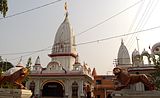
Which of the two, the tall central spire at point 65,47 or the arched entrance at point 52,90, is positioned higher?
the tall central spire at point 65,47

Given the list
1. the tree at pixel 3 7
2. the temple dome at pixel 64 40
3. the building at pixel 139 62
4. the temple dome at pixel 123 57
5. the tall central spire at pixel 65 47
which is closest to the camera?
the tree at pixel 3 7

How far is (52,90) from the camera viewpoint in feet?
103

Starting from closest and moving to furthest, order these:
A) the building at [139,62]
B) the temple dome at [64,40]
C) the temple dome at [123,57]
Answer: the building at [139,62] < the temple dome at [64,40] < the temple dome at [123,57]

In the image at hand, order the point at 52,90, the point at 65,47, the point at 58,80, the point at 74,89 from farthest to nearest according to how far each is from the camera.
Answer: the point at 65,47 < the point at 52,90 < the point at 58,80 < the point at 74,89

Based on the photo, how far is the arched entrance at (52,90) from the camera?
30947mm

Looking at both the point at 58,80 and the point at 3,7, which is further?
the point at 58,80

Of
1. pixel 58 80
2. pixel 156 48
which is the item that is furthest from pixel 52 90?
pixel 156 48

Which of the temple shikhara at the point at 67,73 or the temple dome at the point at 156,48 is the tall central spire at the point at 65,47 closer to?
the temple shikhara at the point at 67,73

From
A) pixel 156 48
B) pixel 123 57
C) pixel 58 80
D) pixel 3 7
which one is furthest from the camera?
pixel 123 57

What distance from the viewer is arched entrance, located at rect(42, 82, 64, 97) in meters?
30.9

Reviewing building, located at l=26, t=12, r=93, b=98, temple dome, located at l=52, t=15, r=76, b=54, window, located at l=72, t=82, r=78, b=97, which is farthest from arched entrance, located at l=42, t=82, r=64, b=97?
temple dome, located at l=52, t=15, r=76, b=54

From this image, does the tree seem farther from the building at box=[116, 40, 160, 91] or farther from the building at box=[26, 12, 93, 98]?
the building at box=[26, 12, 93, 98]

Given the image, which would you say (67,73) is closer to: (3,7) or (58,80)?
(58,80)

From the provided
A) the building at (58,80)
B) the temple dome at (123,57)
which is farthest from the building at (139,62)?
the building at (58,80)
